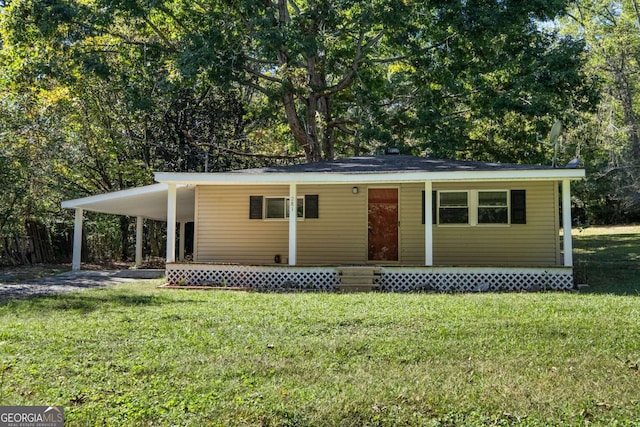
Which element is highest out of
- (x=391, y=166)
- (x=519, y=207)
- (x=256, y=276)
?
(x=391, y=166)

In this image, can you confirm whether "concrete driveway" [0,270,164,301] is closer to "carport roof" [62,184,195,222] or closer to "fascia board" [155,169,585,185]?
"carport roof" [62,184,195,222]

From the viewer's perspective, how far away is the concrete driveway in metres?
Answer: 10.0

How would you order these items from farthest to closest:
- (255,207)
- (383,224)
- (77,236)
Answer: (77,236) < (255,207) < (383,224)

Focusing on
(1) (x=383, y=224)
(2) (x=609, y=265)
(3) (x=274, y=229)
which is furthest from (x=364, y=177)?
(2) (x=609, y=265)

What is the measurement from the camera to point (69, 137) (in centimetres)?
1842

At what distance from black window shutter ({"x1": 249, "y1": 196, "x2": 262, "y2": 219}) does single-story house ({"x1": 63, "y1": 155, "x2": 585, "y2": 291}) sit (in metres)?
0.03

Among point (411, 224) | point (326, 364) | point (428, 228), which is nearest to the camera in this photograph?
point (326, 364)

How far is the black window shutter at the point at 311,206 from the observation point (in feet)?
42.8

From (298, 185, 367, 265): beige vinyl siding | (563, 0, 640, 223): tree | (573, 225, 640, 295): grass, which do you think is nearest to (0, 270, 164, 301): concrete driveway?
(298, 185, 367, 265): beige vinyl siding

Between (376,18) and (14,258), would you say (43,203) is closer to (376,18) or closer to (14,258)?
(14,258)

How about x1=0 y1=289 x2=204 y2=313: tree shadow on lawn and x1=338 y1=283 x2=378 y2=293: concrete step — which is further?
x1=338 y1=283 x2=378 y2=293: concrete step

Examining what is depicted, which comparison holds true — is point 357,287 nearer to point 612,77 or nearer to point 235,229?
point 235,229

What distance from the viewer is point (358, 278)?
10883mm

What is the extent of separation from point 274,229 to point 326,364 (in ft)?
27.8
